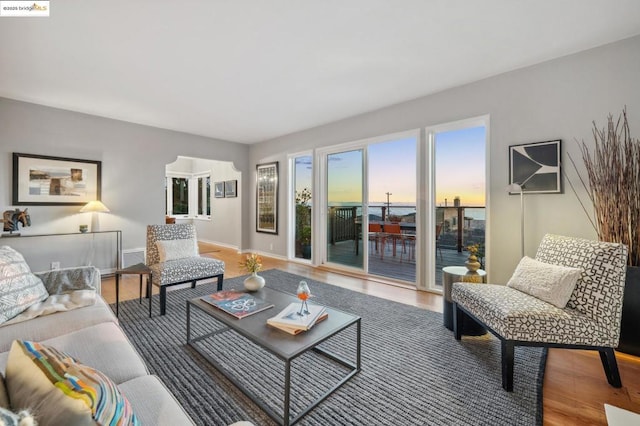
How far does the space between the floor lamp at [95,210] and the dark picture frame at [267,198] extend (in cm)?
282

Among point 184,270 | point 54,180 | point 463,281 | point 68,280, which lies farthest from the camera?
point 54,180

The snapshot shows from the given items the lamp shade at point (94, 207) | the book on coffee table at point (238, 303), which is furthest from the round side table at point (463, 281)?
the lamp shade at point (94, 207)

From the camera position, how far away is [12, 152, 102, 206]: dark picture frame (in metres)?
3.90

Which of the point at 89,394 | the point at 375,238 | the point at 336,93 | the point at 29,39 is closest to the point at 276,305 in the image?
the point at 89,394

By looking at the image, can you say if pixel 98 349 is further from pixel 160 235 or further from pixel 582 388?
pixel 582 388

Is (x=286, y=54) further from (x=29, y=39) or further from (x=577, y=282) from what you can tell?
(x=577, y=282)

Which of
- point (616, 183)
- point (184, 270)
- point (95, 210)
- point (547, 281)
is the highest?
point (616, 183)

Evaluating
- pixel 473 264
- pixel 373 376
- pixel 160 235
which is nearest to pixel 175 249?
pixel 160 235

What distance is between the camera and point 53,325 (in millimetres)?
1640

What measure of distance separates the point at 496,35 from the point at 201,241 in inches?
311

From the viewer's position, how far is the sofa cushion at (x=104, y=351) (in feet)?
3.99

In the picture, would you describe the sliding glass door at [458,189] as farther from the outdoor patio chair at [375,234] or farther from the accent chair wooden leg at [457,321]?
the accent chair wooden leg at [457,321]

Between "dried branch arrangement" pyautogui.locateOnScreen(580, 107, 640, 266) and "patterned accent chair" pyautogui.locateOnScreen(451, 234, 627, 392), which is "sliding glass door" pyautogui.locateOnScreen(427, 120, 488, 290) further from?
"patterned accent chair" pyautogui.locateOnScreen(451, 234, 627, 392)

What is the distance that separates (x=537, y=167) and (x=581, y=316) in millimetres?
1647
